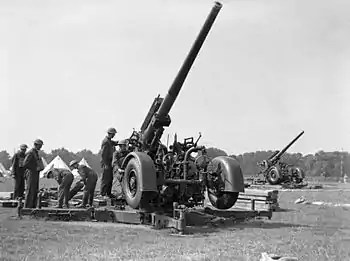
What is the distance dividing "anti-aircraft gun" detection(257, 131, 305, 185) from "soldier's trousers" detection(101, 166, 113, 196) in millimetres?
19532

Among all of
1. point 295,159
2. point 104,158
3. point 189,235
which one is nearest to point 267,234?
point 189,235

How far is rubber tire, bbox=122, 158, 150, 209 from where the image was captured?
1067 cm

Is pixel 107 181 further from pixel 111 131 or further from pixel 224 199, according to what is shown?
pixel 224 199

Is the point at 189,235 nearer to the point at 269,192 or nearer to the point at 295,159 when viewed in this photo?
the point at 269,192

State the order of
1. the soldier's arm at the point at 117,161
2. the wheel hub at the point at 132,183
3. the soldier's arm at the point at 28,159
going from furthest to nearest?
the soldier's arm at the point at 117,161 < the soldier's arm at the point at 28,159 < the wheel hub at the point at 132,183

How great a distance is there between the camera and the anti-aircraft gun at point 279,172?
3209cm

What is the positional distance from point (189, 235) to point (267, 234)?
1409 mm

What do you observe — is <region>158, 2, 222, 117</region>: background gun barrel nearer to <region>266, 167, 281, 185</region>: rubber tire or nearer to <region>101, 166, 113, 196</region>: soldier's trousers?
<region>101, 166, 113, 196</region>: soldier's trousers

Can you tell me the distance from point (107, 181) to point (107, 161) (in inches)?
19.1

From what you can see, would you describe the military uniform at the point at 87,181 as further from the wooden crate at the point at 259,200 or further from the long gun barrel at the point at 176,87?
the wooden crate at the point at 259,200

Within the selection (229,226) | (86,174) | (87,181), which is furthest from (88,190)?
(229,226)

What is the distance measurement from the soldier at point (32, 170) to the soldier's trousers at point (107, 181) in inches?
64.4

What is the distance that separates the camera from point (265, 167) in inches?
1308

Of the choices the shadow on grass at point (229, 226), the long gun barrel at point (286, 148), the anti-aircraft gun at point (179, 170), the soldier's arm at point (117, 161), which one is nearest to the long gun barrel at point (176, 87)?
the anti-aircraft gun at point (179, 170)
